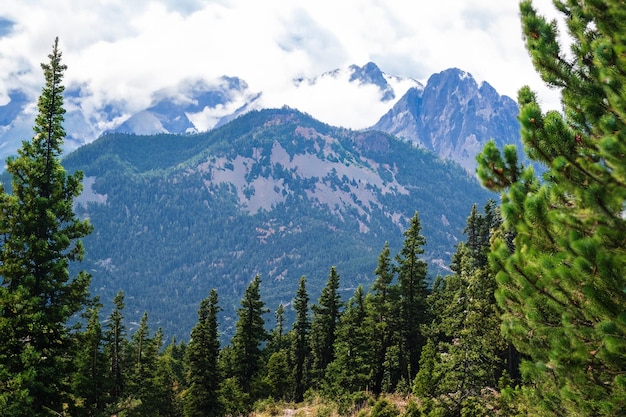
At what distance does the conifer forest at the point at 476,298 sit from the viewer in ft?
19.3

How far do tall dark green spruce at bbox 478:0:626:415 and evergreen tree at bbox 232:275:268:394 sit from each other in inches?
1493

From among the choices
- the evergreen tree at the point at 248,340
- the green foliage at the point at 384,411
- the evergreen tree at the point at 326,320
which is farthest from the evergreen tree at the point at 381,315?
the green foliage at the point at 384,411

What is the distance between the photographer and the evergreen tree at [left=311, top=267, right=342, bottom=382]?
150 ft

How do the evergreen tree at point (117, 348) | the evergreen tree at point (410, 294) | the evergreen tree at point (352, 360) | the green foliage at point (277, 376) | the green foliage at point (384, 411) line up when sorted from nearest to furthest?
the green foliage at point (384, 411) < the evergreen tree at point (352, 360) < the evergreen tree at point (410, 294) < the evergreen tree at point (117, 348) < the green foliage at point (277, 376)

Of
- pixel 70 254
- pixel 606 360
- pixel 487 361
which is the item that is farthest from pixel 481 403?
pixel 70 254

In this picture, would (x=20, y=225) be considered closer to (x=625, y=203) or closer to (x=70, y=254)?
(x=70, y=254)

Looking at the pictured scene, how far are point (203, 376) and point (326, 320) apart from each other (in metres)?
14.2

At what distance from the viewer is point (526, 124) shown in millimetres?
6527

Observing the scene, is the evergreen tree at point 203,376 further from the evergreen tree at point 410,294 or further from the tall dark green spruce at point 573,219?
the tall dark green spruce at point 573,219

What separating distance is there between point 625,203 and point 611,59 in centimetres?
203

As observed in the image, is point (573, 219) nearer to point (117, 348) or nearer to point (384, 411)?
point (384, 411)

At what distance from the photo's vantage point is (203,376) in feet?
126

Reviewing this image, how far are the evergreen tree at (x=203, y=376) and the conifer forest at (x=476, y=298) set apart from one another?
0.40 feet

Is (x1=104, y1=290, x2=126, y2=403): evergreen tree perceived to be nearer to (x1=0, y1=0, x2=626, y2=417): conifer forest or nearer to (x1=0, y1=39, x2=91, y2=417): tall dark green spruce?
(x1=0, y1=0, x2=626, y2=417): conifer forest
